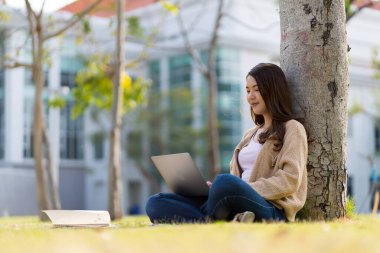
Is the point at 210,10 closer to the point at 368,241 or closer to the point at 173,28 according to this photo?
the point at 173,28

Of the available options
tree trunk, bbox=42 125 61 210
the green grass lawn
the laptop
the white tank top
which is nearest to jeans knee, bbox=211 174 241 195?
the laptop

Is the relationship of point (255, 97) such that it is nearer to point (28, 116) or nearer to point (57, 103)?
point (57, 103)

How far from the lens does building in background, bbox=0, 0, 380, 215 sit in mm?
42469

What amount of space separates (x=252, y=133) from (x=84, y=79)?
10560mm

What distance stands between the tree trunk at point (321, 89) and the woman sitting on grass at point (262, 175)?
0.34m

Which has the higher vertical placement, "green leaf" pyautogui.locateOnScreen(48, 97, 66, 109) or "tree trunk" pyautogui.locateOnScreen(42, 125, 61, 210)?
"green leaf" pyautogui.locateOnScreen(48, 97, 66, 109)

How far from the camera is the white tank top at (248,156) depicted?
6509 mm

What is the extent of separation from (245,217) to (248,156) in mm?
829

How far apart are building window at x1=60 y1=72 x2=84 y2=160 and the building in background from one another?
56 mm

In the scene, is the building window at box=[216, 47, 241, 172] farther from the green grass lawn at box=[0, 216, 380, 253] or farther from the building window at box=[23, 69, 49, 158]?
the green grass lawn at box=[0, 216, 380, 253]

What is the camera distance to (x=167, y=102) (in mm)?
44031

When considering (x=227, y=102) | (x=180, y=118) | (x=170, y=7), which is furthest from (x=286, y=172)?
(x=180, y=118)

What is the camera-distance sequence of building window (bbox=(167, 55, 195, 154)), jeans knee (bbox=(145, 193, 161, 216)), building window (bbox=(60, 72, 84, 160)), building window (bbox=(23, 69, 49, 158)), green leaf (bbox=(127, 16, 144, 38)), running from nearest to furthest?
1. jeans knee (bbox=(145, 193, 161, 216))
2. green leaf (bbox=(127, 16, 144, 38))
3. building window (bbox=(167, 55, 195, 154))
4. building window (bbox=(23, 69, 49, 158))
5. building window (bbox=(60, 72, 84, 160))

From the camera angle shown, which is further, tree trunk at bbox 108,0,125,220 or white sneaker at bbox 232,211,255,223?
tree trunk at bbox 108,0,125,220
